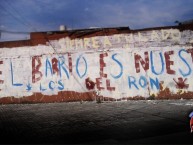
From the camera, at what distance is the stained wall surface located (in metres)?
15.4

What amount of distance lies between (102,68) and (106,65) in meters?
0.28

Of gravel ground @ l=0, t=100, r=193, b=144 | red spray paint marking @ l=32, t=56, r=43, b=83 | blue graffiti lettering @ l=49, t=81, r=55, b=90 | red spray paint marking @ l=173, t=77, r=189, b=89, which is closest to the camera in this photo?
gravel ground @ l=0, t=100, r=193, b=144

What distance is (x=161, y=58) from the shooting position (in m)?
15.5

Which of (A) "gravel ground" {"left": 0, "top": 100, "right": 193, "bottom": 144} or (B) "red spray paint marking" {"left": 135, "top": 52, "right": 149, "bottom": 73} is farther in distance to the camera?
(B) "red spray paint marking" {"left": 135, "top": 52, "right": 149, "bottom": 73}

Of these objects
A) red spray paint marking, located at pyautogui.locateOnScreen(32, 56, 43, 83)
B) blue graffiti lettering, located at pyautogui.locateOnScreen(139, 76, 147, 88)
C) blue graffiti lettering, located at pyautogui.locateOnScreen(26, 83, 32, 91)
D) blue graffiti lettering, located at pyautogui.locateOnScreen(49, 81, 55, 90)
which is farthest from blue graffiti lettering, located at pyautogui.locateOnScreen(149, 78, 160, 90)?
blue graffiti lettering, located at pyautogui.locateOnScreen(26, 83, 32, 91)

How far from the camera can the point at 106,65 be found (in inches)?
636

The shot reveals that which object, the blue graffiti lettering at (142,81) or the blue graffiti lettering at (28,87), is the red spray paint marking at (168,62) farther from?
the blue graffiti lettering at (28,87)

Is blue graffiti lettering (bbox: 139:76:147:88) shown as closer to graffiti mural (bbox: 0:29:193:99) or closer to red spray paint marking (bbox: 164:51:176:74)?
graffiti mural (bbox: 0:29:193:99)

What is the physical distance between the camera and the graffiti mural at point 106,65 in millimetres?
15391

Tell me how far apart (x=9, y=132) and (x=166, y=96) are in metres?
9.68

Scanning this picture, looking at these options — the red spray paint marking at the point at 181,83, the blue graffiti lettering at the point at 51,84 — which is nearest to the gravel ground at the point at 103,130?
the red spray paint marking at the point at 181,83

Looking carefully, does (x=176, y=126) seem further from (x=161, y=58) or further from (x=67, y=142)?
(x=161, y=58)

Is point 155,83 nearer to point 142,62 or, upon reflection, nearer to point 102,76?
point 142,62

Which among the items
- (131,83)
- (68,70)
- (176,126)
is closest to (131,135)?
(176,126)
